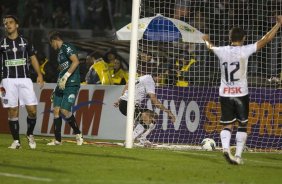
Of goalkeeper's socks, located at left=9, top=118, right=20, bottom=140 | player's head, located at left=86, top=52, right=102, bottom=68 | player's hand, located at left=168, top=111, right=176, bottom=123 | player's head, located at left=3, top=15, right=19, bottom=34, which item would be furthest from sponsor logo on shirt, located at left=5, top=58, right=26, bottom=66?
player's head, located at left=86, top=52, right=102, bottom=68

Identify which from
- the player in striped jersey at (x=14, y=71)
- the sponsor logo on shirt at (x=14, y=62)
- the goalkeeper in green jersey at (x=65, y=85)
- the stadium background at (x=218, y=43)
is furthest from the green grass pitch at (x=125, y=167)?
the stadium background at (x=218, y=43)

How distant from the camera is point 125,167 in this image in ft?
43.3

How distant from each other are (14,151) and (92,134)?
6568mm

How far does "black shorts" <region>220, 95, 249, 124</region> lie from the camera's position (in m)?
14.8

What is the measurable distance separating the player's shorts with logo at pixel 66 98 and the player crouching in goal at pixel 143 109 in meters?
1.67

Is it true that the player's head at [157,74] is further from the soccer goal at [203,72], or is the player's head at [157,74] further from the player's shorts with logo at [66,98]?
the player's shorts with logo at [66,98]

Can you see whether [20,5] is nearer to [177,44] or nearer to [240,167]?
[177,44]

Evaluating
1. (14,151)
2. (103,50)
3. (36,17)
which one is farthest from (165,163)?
(36,17)

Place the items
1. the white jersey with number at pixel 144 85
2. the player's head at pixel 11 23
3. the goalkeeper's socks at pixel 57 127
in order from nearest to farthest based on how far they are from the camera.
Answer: the player's head at pixel 11 23 < the goalkeeper's socks at pixel 57 127 < the white jersey with number at pixel 144 85

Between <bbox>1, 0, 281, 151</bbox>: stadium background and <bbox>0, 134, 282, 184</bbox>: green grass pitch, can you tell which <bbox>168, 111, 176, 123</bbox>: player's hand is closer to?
<bbox>1, 0, 281, 151</bbox>: stadium background

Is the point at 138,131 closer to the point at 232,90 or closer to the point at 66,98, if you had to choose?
the point at 66,98

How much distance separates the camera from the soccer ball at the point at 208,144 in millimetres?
18781

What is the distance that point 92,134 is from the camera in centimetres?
2200

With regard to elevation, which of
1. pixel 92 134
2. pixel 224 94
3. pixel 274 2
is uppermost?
pixel 274 2
